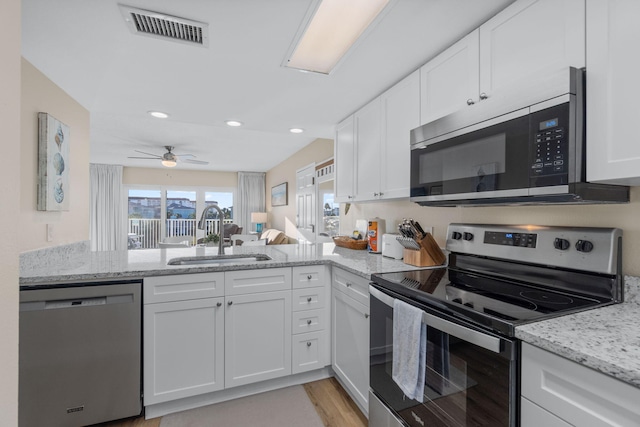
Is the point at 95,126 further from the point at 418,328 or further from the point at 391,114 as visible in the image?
the point at 418,328

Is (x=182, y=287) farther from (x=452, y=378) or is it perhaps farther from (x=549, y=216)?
(x=549, y=216)

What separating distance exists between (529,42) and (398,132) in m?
0.87

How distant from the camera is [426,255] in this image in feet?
6.13

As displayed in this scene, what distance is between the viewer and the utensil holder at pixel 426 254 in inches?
73.3

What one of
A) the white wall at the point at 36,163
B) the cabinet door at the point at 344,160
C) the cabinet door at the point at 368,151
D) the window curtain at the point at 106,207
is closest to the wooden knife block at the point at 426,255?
the cabinet door at the point at 368,151

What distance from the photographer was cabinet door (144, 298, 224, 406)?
175 centimetres

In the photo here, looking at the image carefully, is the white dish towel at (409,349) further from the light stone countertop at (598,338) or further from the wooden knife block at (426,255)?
the wooden knife block at (426,255)

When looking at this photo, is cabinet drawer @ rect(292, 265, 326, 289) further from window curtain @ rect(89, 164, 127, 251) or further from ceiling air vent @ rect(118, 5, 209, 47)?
window curtain @ rect(89, 164, 127, 251)

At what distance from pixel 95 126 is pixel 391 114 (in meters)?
4.03

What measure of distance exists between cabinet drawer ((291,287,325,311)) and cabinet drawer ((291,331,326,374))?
19 cm

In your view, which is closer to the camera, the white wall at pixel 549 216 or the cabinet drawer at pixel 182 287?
the white wall at pixel 549 216

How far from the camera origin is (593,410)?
0.74m

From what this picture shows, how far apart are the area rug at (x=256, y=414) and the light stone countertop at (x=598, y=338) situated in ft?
4.54

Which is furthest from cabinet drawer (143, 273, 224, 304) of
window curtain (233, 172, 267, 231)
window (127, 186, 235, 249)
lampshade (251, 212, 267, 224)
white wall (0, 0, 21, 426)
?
window curtain (233, 172, 267, 231)
